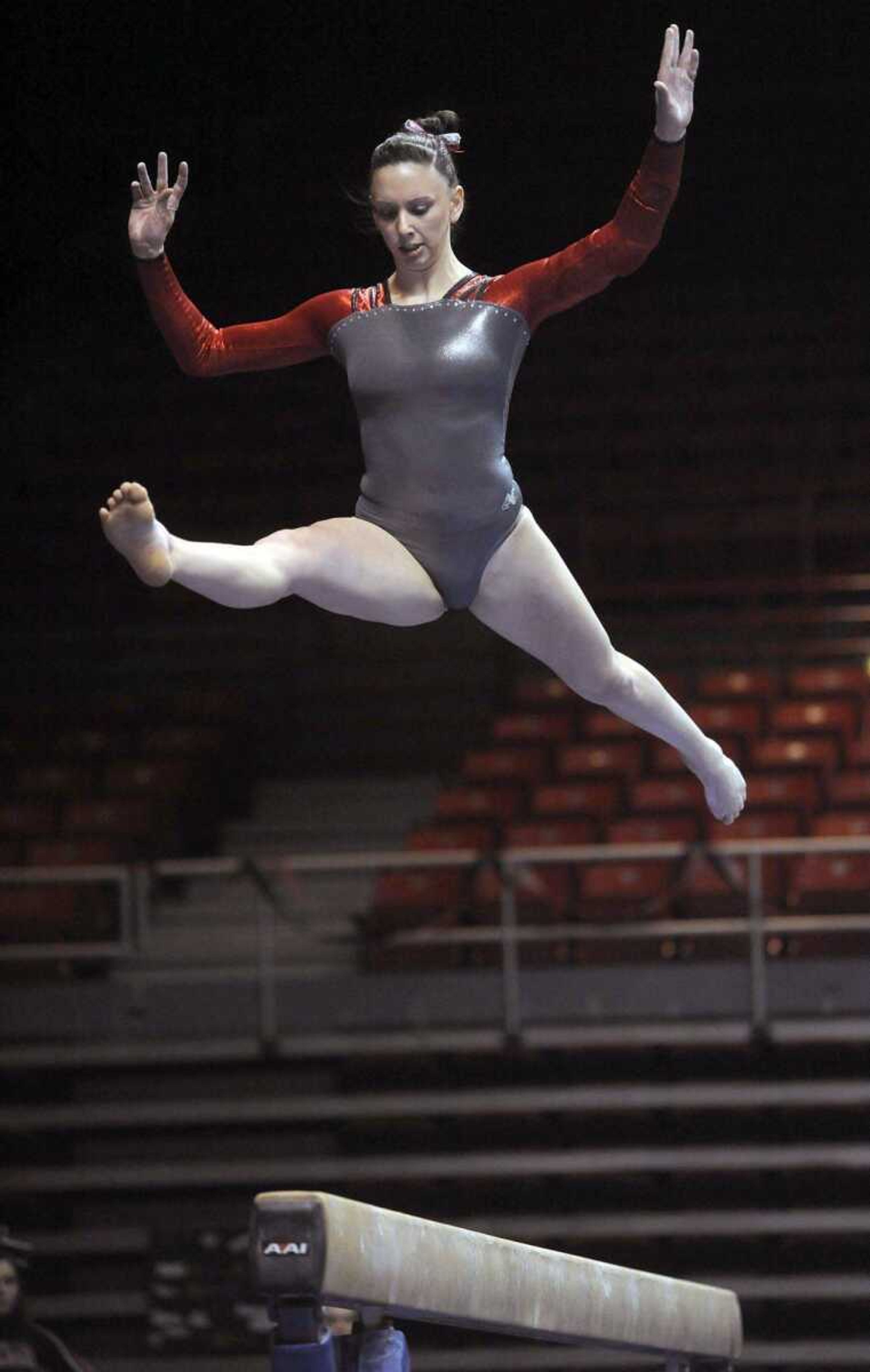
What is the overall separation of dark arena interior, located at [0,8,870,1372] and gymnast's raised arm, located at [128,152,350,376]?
8.64 ft

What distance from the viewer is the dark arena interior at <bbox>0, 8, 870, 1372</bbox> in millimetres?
7918

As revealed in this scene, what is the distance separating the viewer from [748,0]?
9.19 m

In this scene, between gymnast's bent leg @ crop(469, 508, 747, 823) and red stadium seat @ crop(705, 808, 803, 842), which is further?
red stadium seat @ crop(705, 808, 803, 842)

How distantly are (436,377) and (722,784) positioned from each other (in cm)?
104

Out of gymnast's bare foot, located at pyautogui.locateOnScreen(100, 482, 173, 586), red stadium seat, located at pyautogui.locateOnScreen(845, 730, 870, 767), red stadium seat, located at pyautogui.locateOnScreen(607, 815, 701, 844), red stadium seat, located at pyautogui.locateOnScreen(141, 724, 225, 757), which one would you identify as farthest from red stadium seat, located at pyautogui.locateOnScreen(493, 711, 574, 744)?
gymnast's bare foot, located at pyautogui.locateOnScreen(100, 482, 173, 586)

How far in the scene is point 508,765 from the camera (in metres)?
9.18

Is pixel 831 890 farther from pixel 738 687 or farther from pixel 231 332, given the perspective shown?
pixel 231 332

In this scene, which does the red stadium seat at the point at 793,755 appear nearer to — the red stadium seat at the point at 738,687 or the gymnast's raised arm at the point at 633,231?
the red stadium seat at the point at 738,687

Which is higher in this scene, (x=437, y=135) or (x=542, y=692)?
(x=437, y=135)

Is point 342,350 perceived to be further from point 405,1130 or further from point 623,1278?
point 405,1130

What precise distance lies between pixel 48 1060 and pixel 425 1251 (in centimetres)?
528

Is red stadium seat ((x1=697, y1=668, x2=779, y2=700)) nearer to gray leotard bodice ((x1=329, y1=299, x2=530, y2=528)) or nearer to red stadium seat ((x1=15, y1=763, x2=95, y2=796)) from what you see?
red stadium seat ((x1=15, y1=763, x2=95, y2=796))

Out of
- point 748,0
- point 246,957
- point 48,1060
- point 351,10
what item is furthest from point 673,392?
point 48,1060

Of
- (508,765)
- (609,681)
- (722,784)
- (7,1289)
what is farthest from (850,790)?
(609,681)
